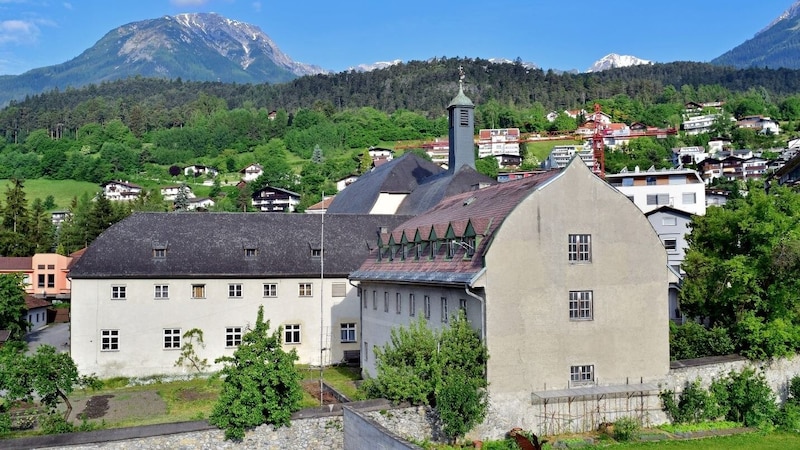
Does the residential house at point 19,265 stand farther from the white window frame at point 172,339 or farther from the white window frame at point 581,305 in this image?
the white window frame at point 581,305

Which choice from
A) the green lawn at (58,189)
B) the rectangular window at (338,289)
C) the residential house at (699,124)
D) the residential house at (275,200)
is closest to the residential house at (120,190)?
the green lawn at (58,189)

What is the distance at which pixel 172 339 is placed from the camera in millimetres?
40875

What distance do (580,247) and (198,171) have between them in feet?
558

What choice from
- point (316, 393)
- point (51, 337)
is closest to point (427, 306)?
point (316, 393)

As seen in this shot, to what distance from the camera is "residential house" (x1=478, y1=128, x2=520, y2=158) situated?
182250mm

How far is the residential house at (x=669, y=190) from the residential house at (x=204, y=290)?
43856 mm

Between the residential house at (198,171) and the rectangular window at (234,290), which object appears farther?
the residential house at (198,171)

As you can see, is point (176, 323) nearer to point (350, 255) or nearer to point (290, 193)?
point (350, 255)

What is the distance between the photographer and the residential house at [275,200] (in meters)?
145

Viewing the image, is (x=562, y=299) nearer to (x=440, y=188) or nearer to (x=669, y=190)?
(x=440, y=188)

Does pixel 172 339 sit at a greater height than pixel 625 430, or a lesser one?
greater

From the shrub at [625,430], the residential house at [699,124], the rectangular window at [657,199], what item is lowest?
the shrub at [625,430]

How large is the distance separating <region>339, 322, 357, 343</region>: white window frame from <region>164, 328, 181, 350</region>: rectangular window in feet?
29.2

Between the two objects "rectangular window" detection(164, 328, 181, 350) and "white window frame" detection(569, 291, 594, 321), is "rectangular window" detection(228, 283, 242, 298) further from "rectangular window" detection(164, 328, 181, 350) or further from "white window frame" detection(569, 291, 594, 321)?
"white window frame" detection(569, 291, 594, 321)
